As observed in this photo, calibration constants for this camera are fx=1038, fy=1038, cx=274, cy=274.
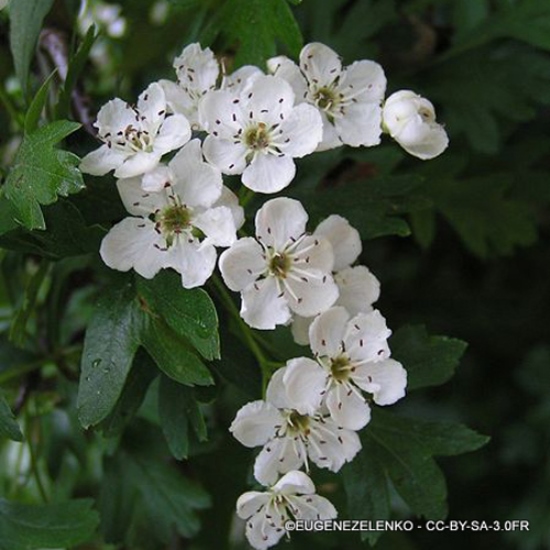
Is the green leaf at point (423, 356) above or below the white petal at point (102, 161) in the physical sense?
below

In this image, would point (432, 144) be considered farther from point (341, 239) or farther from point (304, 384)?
point (304, 384)

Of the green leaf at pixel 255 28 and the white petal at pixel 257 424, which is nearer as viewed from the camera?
the white petal at pixel 257 424

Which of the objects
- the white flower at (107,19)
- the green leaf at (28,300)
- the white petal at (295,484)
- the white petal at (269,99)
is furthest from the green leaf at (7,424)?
the white flower at (107,19)

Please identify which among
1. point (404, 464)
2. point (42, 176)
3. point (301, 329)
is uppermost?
point (42, 176)

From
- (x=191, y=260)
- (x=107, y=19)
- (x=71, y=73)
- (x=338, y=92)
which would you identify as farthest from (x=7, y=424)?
(x=107, y=19)

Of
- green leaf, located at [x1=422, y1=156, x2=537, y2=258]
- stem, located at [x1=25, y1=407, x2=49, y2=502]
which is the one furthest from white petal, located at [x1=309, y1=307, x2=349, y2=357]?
green leaf, located at [x1=422, y1=156, x2=537, y2=258]

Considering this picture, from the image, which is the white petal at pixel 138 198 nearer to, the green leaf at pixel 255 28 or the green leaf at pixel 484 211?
the green leaf at pixel 255 28

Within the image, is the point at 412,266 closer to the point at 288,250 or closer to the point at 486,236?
the point at 486,236
